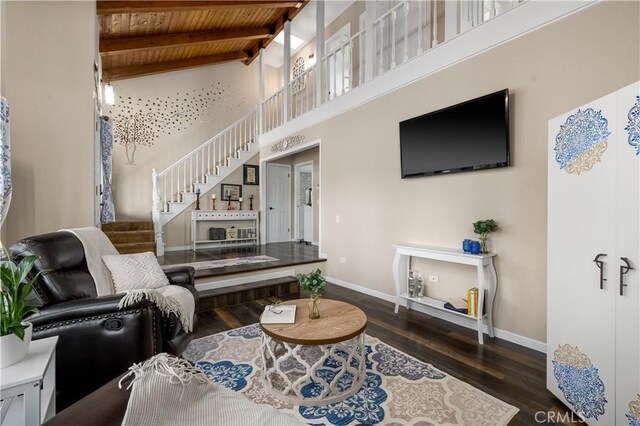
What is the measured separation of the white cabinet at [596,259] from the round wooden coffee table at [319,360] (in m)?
1.20

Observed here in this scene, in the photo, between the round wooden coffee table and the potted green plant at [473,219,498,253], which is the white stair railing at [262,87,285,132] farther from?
the round wooden coffee table

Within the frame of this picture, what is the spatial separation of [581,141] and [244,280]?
3.73 meters

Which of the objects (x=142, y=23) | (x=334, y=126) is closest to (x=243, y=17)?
(x=142, y=23)

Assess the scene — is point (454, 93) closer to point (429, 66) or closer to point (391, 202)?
point (429, 66)

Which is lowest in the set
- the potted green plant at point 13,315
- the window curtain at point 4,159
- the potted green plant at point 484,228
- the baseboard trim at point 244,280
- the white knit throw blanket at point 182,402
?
the baseboard trim at point 244,280

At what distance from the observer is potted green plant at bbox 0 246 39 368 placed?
110 cm

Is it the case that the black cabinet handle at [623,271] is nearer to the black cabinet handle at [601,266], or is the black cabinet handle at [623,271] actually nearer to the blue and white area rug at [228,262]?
the black cabinet handle at [601,266]

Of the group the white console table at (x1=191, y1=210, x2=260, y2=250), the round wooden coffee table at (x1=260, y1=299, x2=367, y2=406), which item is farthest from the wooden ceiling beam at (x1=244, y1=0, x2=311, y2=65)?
the round wooden coffee table at (x1=260, y1=299, x2=367, y2=406)

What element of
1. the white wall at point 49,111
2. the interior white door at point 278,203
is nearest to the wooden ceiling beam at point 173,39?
the white wall at point 49,111

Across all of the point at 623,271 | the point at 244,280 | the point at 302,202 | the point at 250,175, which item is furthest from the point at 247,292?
the point at 302,202

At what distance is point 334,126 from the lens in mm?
4648

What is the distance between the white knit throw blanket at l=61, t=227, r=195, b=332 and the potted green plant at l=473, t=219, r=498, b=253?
251 centimetres

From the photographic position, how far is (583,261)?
5.34ft

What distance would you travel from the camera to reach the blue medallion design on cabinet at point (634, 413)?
135cm
